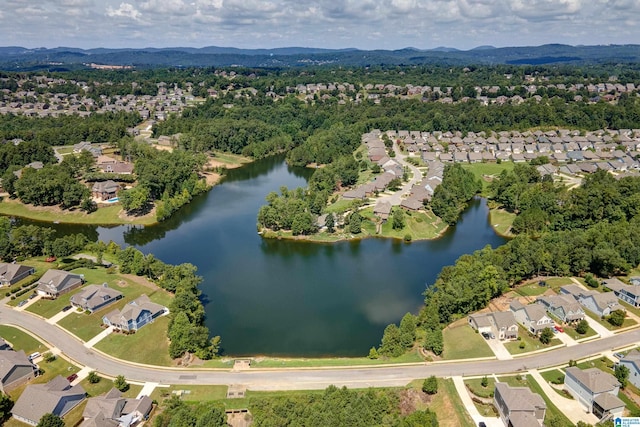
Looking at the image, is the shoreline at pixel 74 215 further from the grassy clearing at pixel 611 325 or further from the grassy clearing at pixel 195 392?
the grassy clearing at pixel 611 325

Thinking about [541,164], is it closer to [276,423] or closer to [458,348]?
[458,348]

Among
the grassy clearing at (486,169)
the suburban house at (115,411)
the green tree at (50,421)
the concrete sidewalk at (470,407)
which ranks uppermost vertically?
the grassy clearing at (486,169)

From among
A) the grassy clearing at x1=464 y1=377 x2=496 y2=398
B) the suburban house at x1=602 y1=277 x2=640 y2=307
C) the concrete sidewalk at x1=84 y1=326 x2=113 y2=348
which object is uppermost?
the suburban house at x1=602 y1=277 x2=640 y2=307

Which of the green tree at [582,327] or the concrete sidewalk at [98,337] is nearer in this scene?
the concrete sidewalk at [98,337]

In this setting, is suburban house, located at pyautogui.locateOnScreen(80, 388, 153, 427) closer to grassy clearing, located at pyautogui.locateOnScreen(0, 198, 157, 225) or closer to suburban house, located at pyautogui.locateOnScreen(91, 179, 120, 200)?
grassy clearing, located at pyautogui.locateOnScreen(0, 198, 157, 225)

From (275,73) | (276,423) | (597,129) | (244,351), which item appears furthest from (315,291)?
(275,73)

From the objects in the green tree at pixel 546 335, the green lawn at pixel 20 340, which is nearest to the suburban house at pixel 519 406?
the green tree at pixel 546 335

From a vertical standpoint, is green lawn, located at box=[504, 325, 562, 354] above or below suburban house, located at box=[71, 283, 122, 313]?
below

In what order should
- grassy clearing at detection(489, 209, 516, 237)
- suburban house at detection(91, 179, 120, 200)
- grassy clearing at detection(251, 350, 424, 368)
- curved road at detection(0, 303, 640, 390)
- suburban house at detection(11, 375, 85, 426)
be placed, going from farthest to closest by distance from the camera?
suburban house at detection(91, 179, 120, 200) < grassy clearing at detection(489, 209, 516, 237) < grassy clearing at detection(251, 350, 424, 368) < curved road at detection(0, 303, 640, 390) < suburban house at detection(11, 375, 85, 426)

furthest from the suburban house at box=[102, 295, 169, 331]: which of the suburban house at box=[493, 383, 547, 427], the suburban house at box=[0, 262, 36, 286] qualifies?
the suburban house at box=[493, 383, 547, 427]
